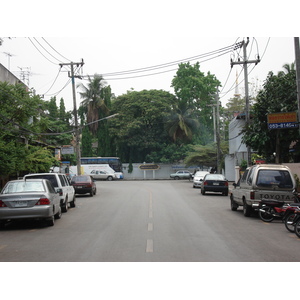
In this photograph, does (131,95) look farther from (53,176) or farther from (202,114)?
(53,176)

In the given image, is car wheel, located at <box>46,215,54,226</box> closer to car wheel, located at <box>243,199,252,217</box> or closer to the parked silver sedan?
the parked silver sedan

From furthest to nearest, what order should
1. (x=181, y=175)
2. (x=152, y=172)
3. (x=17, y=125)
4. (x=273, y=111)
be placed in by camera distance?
(x=152, y=172) → (x=181, y=175) → (x=17, y=125) → (x=273, y=111)

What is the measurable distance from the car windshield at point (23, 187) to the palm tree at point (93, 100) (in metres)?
48.7

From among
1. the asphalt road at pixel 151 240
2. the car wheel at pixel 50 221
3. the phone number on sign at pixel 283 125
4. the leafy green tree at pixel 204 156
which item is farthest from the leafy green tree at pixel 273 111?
the leafy green tree at pixel 204 156

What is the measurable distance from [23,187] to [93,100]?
50.4m

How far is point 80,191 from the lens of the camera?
29.0 meters

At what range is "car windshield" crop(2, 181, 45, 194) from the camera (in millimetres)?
13469

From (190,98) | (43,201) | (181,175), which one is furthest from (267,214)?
(190,98)

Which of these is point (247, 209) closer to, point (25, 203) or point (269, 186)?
point (269, 186)

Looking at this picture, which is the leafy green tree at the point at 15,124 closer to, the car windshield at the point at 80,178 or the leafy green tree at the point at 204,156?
the car windshield at the point at 80,178

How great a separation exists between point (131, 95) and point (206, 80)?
11380mm

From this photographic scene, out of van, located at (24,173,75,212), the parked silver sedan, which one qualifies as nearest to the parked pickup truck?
van, located at (24,173,75,212)

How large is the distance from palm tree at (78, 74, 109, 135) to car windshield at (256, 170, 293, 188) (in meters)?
48.5

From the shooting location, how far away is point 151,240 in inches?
406
